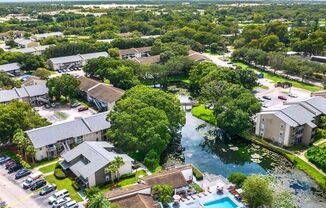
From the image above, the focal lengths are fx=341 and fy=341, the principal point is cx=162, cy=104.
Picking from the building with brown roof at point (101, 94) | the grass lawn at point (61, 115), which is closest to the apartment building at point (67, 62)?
the building with brown roof at point (101, 94)

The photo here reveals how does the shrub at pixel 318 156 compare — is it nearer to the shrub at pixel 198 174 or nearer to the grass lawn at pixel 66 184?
the shrub at pixel 198 174

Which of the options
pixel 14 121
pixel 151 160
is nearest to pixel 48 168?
pixel 14 121

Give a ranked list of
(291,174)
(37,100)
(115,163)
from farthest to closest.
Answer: (37,100)
(291,174)
(115,163)

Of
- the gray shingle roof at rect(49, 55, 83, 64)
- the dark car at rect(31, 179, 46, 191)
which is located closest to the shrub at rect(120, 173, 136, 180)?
the dark car at rect(31, 179, 46, 191)

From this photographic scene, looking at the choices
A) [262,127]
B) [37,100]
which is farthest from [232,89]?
[37,100]

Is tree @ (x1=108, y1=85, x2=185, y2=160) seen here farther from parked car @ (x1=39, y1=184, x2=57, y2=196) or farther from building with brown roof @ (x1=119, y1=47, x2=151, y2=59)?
building with brown roof @ (x1=119, y1=47, x2=151, y2=59)

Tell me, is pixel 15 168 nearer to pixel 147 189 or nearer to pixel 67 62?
pixel 147 189

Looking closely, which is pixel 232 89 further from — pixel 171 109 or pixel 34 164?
pixel 34 164
